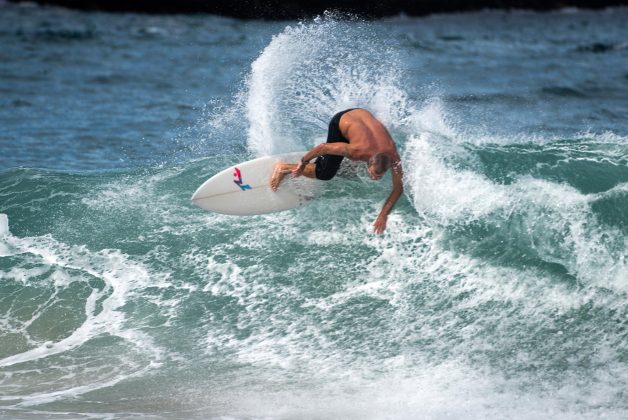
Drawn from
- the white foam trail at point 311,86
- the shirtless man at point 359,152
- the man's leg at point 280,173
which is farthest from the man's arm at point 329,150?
the white foam trail at point 311,86

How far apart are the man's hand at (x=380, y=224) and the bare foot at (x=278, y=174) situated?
1094 millimetres

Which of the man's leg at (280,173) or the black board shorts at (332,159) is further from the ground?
the black board shorts at (332,159)

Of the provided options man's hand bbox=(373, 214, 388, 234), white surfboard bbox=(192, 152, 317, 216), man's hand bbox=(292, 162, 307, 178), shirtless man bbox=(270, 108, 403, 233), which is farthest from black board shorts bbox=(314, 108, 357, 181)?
man's hand bbox=(373, 214, 388, 234)

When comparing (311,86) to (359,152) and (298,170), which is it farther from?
(359,152)

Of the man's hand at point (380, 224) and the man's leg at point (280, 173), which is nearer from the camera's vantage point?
the man's hand at point (380, 224)

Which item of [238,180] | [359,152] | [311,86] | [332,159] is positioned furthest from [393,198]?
[311,86]

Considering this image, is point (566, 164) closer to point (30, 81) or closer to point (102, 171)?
point (102, 171)

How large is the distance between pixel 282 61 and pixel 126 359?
5286 mm

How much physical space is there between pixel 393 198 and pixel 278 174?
123cm

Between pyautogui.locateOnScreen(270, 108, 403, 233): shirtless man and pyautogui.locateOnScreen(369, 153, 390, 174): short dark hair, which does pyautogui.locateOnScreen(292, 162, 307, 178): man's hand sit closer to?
pyautogui.locateOnScreen(270, 108, 403, 233): shirtless man

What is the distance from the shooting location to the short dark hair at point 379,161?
780 cm

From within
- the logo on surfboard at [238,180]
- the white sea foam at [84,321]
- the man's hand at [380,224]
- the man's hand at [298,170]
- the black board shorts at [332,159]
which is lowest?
the white sea foam at [84,321]

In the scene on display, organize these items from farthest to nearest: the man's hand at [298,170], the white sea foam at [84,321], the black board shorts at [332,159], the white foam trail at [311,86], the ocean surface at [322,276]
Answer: the white foam trail at [311,86], the man's hand at [298,170], the black board shorts at [332,159], the white sea foam at [84,321], the ocean surface at [322,276]

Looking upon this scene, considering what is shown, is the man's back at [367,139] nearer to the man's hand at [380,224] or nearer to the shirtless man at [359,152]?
the shirtless man at [359,152]
